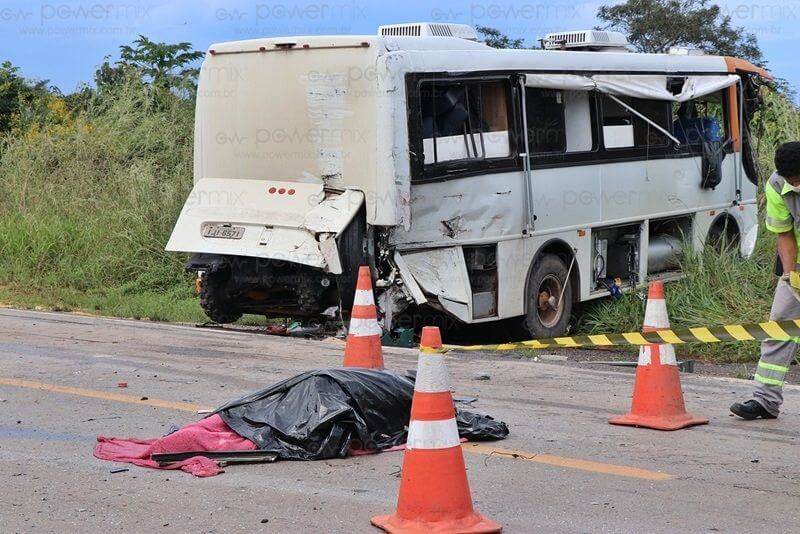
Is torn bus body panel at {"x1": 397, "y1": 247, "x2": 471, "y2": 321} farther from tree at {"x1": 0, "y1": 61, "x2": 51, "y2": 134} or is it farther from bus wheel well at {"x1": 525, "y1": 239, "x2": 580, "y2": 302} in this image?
tree at {"x1": 0, "y1": 61, "x2": 51, "y2": 134}

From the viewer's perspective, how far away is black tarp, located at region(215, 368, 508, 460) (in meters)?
6.31

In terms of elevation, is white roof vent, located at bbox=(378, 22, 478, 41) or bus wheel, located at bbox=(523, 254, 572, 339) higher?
white roof vent, located at bbox=(378, 22, 478, 41)

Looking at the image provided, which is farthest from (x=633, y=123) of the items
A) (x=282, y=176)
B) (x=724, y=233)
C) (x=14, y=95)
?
(x=14, y=95)

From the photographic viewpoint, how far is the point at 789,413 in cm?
772

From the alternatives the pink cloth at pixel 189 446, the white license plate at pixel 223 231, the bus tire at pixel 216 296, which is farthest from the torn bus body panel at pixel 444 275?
the pink cloth at pixel 189 446

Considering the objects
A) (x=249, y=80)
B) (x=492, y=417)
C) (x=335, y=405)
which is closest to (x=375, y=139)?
(x=249, y=80)

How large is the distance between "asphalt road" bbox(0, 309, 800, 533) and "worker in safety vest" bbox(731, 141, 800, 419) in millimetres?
148

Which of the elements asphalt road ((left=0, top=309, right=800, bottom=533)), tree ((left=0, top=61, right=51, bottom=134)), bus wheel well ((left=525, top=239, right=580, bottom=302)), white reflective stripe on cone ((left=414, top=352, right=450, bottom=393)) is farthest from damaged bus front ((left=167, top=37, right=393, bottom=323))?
tree ((left=0, top=61, right=51, bottom=134))

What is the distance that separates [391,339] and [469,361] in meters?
1.31

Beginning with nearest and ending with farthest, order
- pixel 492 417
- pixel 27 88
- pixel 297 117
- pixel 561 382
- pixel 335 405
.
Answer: pixel 335 405 < pixel 492 417 < pixel 561 382 < pixel 297 117 < pixel 27 88

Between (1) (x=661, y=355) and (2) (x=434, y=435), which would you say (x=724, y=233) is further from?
(2) (x=434, y=435)

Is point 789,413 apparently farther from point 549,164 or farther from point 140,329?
point 140,329

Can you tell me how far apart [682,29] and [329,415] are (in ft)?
101

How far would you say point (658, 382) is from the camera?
7.21 meters
